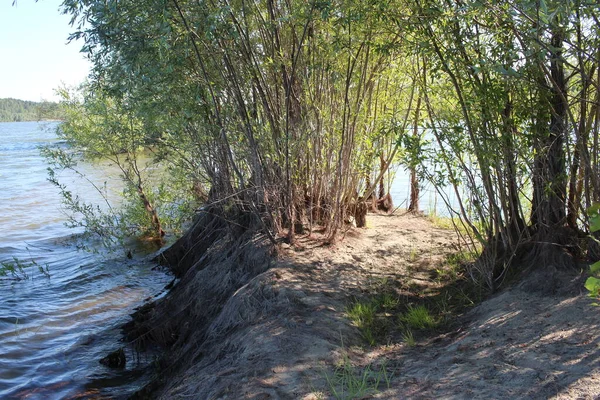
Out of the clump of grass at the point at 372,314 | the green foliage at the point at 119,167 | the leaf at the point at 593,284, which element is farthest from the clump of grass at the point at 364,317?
the green foliage at the point at 119,167

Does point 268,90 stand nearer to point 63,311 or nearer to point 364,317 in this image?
point 364,317

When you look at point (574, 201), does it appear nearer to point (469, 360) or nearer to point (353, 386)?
point (469, 360)

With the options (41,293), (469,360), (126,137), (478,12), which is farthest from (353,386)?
(126,137)

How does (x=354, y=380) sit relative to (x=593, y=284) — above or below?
below

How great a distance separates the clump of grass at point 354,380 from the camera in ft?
12.0

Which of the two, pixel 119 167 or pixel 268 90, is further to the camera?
pixel 119 167

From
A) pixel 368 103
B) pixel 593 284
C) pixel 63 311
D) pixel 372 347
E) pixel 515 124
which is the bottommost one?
pixel 63 311

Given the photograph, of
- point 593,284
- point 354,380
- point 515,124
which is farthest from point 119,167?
point 593,284

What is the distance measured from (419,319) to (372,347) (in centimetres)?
62

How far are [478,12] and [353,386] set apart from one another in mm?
3010

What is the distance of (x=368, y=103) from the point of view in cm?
700

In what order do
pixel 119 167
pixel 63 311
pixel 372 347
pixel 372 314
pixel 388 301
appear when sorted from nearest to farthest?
pixel 372 347
pixel 372 314
pixel 388 301
pixel 63 311
pixel 119 167

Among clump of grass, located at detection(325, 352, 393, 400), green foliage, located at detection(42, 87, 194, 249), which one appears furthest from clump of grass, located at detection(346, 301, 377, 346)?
green foliage, located at detection(42, 87, 194, 249)

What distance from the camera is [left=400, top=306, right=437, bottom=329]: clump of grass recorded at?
488 cm
